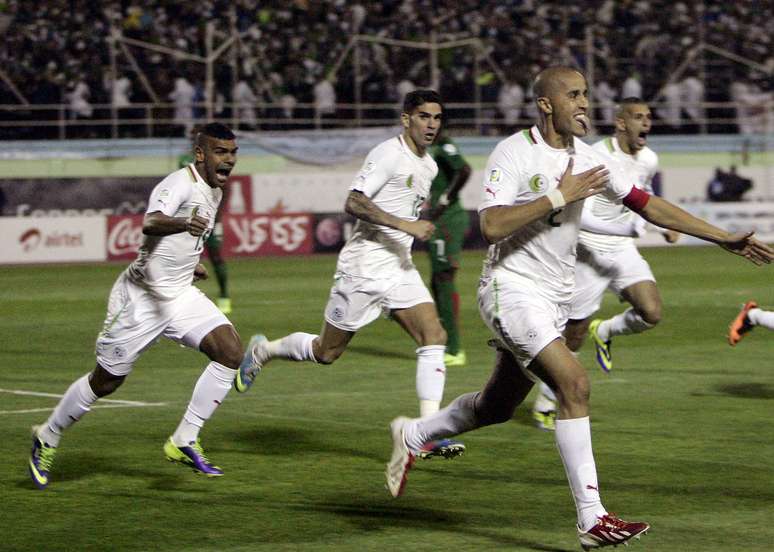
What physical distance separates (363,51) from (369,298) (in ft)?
73.2

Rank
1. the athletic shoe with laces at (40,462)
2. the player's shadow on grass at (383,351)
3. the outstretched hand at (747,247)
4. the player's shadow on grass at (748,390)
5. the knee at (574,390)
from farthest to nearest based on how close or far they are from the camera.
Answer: the player's shadow on grass at (383,351)
the player's shadow on grass at (748,390)
the athletic shoe with laces at (40,462)
the outstretched hand at (747,247)
the knee at (574,390)

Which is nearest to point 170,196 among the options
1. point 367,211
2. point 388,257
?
point 367,211

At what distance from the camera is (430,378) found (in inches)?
339

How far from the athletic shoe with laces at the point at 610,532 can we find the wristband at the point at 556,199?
135 cm

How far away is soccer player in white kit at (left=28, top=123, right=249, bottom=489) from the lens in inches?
303

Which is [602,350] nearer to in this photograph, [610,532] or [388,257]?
[388,257]

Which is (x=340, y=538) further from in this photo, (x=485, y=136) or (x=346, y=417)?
(x=485, y=136)

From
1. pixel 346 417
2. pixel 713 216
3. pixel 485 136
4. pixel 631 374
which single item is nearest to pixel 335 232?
pixel 485 136

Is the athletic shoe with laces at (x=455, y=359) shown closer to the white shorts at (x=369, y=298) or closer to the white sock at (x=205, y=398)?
the white shorts at (x=369, y=298)

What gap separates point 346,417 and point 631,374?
Answer: 331cm

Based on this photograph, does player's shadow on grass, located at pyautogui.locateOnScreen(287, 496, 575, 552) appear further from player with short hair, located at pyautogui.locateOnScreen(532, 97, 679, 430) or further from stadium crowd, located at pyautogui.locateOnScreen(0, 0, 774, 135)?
stadium crowd, located at pyautogui.locateOnScreen(0, 0, 774, 135)

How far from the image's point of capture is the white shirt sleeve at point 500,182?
6141mm

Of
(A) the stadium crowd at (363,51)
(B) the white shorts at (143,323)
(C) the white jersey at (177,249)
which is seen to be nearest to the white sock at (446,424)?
(B) the white shorts at (143,323)

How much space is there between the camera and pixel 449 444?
7969mm
